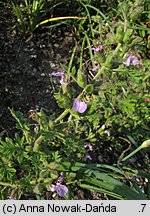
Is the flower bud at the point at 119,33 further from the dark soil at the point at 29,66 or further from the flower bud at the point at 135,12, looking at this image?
the dark soil at the point at 29,66

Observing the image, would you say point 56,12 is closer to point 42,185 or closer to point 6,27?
point 6,27

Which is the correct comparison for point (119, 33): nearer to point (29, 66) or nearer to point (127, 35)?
point (127, 35)

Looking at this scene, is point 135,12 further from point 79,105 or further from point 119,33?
point 79,105

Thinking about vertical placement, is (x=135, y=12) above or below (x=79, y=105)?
above

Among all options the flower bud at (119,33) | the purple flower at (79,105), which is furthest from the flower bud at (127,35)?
the purple flower at (79,105)

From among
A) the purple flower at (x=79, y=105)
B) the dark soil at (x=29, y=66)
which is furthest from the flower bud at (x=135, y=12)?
the dark soil at (x=29, y=66)

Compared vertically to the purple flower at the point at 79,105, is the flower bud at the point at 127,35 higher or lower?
higher

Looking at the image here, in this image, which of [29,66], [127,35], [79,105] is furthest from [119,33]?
[29,66]

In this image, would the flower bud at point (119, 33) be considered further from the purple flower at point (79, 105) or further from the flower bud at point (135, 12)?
the purple flower at point (79, 105)

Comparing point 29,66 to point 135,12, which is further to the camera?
point 29,66

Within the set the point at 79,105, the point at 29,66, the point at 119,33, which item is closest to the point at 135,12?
the point at 119,33

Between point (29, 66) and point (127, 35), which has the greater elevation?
point (127, 35)

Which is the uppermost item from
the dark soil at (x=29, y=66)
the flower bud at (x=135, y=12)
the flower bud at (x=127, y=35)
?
the flower bud at (x=135, y=12)

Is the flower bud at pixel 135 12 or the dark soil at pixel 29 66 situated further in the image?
the dark soil at pixel 29 66
